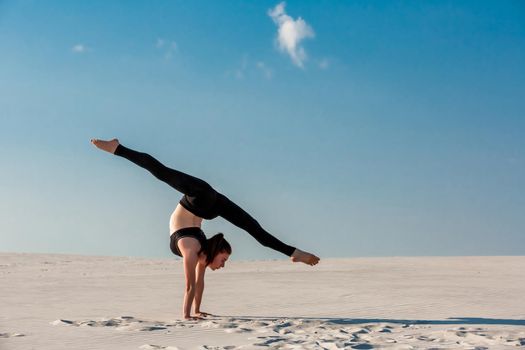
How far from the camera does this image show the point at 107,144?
7.82 m

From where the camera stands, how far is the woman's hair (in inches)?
309

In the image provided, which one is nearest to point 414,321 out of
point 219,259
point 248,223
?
point 248,223

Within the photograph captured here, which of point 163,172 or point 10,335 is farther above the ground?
point 163,172

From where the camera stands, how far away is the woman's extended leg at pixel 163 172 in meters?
7.73

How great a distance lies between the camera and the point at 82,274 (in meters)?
15.4

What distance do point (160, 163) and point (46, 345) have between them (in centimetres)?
267

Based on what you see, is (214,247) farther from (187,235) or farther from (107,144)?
(107,144)

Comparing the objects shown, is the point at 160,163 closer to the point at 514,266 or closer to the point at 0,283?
the point at 0,283

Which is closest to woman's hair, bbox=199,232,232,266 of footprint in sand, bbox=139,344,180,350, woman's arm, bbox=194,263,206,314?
woman's arm, bbox=194,263,206,314

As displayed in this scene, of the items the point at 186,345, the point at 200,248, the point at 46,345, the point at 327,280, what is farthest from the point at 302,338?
the point at 327,280

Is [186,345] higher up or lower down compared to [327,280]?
lower down

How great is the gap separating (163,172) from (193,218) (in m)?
0.74

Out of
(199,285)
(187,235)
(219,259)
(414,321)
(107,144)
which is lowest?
(414,321)

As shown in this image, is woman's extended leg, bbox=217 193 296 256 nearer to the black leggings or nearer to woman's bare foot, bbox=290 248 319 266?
the black leggings
